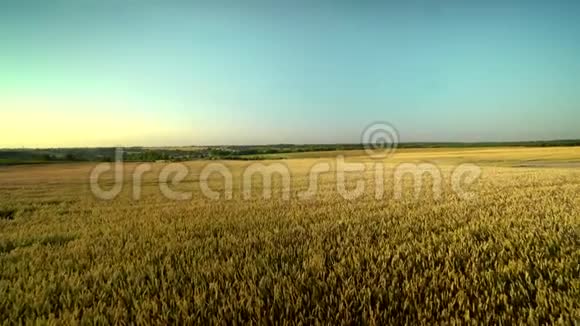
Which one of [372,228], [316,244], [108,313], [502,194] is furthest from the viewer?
[502,194]

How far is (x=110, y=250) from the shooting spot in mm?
5832

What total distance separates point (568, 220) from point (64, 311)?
8.28m

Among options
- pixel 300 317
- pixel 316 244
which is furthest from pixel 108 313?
pixel 316 244

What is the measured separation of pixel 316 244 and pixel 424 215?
3882 mm

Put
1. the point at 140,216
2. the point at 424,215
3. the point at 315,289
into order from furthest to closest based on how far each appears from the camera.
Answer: the point at 140,216, the point at 424,215, the point at 315,289

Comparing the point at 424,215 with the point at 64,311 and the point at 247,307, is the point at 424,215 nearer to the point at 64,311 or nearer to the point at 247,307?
the point at 247,307

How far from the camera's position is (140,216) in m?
9.88

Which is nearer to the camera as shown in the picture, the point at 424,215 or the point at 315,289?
the point at 315,289

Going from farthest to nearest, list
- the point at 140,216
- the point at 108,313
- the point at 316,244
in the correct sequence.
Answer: the point at 140,216 < the point at 316,244 < the point at 108,313

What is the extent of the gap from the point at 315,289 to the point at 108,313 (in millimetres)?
1873

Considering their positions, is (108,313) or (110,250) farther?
(110,250)

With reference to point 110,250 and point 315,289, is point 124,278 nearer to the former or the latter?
point 110,250

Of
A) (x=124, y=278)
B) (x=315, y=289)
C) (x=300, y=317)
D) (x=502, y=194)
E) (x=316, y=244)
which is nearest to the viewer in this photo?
(x=300, y=317)

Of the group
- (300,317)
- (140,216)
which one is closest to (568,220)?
(300,317)
